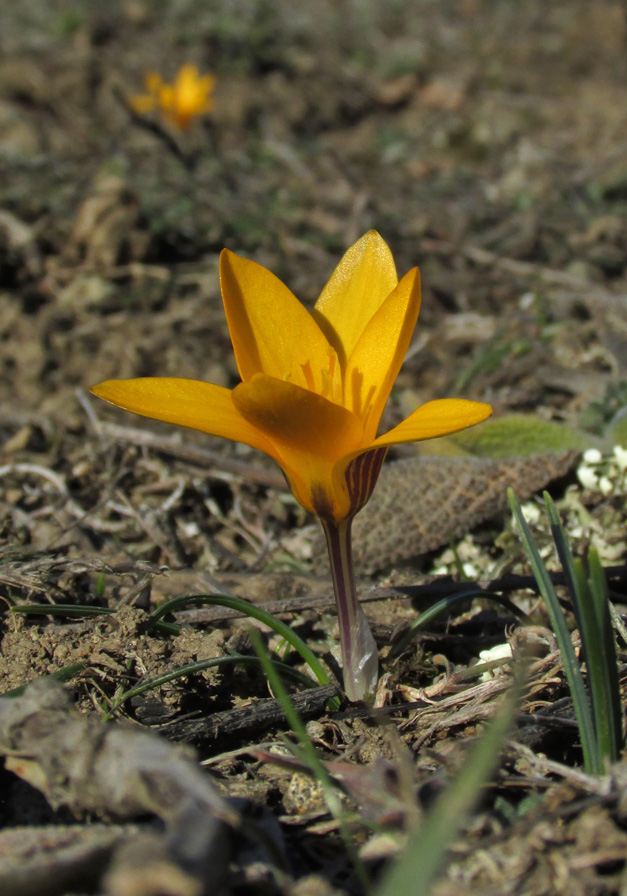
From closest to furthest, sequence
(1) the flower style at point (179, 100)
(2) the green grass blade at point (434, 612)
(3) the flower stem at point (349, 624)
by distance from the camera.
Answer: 1. (3) the flower stem at point (349, 624)
2. (2) the green grass blade at point (434, 612)
3. (1) the flower style at point (179, 100)

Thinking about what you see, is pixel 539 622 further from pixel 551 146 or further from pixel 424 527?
pixel 551 146

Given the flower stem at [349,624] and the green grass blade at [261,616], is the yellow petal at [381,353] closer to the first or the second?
the flower stem at [349,624]

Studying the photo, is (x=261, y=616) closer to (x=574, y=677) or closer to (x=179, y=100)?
(x=574, y=677)

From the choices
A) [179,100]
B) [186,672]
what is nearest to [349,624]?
[186,672]

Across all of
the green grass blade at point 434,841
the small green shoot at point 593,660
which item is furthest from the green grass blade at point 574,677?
the green grass blade at point 434,841

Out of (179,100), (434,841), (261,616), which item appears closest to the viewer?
(434,841)

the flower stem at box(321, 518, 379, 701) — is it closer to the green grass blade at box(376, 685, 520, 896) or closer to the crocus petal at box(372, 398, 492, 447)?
the crocus petal at box(372, 398, 492, 447)
